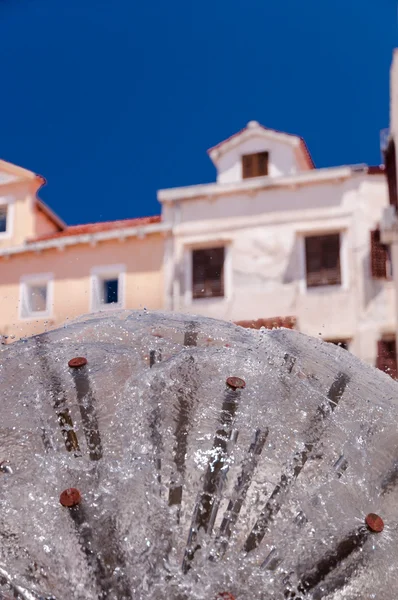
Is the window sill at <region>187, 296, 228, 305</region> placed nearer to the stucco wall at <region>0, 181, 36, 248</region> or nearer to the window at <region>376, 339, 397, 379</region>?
the window at <region>376, 339, 397, 379</region>

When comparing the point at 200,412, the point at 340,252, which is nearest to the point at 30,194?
Result: the point at 340,252

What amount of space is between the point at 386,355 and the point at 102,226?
722cm

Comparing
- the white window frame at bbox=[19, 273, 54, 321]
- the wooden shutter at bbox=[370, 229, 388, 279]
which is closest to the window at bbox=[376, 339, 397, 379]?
the wooden shutter at bbox=[370, 229, 388, 279]

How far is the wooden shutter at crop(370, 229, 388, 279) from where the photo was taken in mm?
16953

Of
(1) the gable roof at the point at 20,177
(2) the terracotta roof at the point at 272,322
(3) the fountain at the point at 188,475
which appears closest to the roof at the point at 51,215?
(1) the gable roof at the point at 20,177

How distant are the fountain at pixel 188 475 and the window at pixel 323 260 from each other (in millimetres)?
14197

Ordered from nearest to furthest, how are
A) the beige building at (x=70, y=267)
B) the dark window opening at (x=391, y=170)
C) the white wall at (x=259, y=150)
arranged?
the dark window opening at (x=391, y=170) < the beige building at (x=70, y=267) < the white wall at (x=259, y=150)

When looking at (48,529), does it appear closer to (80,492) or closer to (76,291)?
(80,492)

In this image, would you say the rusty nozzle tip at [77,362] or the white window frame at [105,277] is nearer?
the rusty nozzle tip at [77,362]

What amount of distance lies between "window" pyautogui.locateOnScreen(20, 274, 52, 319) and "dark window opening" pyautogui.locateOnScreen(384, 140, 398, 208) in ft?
24.1

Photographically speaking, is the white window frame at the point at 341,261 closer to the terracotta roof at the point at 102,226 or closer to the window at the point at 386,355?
the window at the point at 386,355

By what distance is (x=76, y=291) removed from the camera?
63.0 ft

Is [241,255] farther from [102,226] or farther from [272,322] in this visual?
[102,226]

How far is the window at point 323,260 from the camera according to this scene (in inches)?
688
